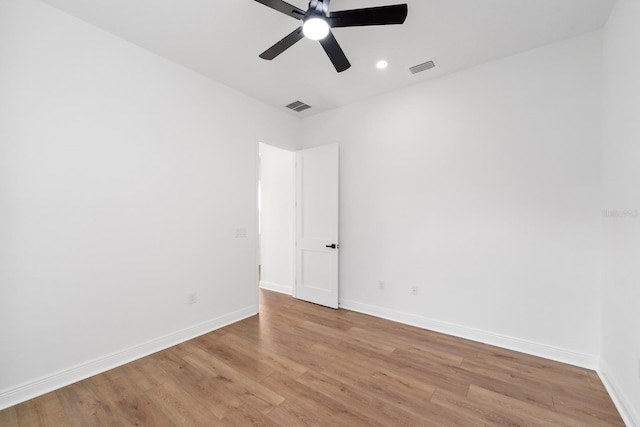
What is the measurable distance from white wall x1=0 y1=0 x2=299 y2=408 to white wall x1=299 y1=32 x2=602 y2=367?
6.69 ft

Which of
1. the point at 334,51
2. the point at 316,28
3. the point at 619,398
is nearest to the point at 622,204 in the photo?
the point at 619,398

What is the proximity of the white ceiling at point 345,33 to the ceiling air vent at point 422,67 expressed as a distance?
0.06 metres

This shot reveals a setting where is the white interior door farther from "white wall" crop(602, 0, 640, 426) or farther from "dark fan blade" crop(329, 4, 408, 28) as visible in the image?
"white wall" crop(602, 0, 640, 426)

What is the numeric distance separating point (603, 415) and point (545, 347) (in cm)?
73

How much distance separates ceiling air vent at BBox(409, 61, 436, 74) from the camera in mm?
2764

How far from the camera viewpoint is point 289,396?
193cm

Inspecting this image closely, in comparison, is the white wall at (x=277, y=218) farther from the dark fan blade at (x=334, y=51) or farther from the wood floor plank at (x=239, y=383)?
the dark fan blade at (x=334, y=51)

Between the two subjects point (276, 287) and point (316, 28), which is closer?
point (316, 28)

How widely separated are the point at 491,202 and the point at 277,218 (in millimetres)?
3306

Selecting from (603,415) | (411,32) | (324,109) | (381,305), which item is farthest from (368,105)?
(603,415)

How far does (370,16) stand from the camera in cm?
169

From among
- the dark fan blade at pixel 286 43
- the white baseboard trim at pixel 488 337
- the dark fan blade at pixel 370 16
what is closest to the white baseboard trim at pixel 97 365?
the white baseboard trim at pixel 488 337

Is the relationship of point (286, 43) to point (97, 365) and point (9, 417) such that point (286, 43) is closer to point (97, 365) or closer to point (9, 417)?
point (97, 365)

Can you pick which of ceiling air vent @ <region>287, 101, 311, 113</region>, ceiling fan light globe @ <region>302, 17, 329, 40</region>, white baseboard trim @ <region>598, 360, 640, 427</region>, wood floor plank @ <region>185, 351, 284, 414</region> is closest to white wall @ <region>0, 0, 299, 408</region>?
wood floor plank @ <region>185, 351, 284, 414</region>
